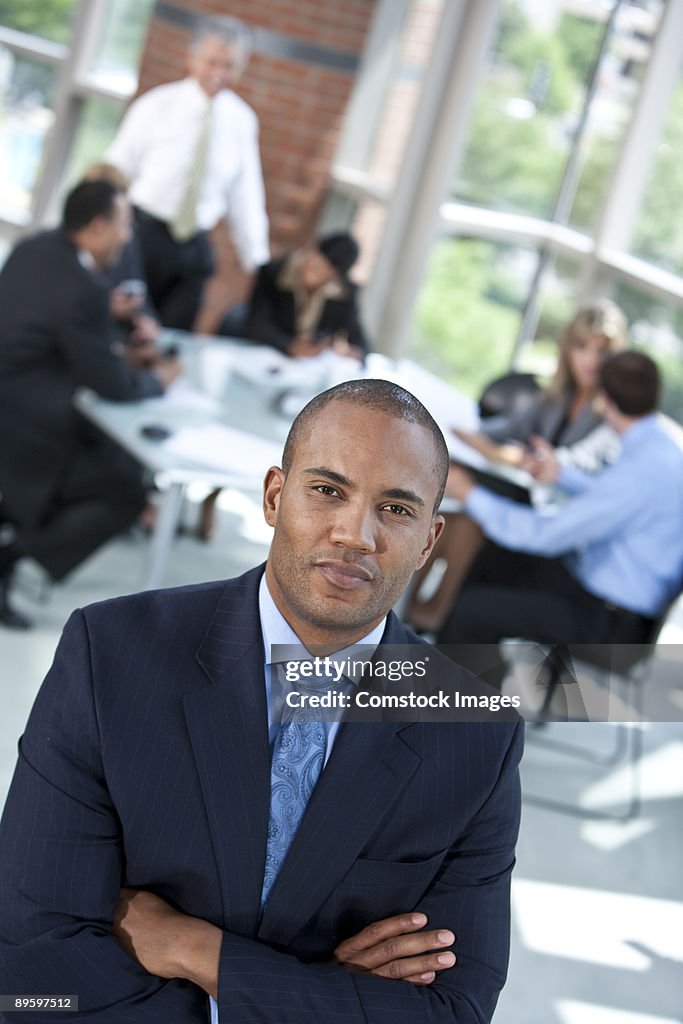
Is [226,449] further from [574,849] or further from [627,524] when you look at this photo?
[574,849]

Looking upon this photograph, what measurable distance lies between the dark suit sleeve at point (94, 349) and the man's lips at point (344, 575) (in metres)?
2.52

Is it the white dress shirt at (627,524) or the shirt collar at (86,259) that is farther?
the shirt collar at (86,259)

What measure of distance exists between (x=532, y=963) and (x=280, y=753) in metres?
1.47

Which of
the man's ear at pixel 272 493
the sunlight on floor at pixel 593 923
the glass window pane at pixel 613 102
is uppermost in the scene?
the glass window pane at pixel 613 102

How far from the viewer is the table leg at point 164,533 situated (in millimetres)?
3508

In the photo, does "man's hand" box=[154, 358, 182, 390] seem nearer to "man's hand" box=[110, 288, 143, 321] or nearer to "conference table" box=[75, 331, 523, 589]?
"conference table" box=[75, 331, 523, 589]

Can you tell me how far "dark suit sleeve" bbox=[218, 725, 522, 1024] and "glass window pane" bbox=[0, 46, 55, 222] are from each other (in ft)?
24.9

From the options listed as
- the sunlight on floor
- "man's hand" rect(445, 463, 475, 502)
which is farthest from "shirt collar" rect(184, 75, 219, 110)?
the sunlight on floor

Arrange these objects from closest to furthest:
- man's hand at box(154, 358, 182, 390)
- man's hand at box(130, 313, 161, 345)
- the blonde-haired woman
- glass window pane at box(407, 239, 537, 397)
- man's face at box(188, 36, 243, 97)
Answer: man's hand at box(154, 358, 182, 390) → the blonde-haired woman → man's hand at box(130, 313, 161, 345) → man's face at box(188, 36, 243, 97) → glass window pane at box(407, 239, 537, 397)

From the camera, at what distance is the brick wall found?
6410 mm

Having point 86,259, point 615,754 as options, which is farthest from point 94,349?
point 615,754

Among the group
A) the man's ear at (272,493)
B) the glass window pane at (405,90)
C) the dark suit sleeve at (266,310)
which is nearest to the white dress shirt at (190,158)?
the dark suit sleeve at (266,310)

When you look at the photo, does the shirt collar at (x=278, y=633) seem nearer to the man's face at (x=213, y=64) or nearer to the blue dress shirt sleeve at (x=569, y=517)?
the blue dress shirt sleeve at (x=569, y=517)

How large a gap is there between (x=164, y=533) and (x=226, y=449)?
32cm
